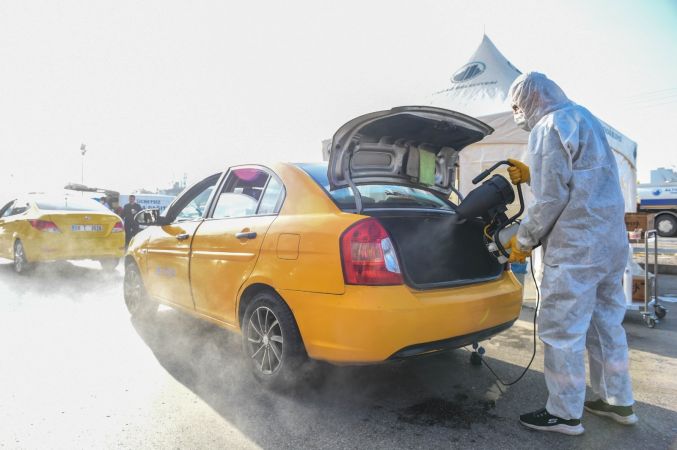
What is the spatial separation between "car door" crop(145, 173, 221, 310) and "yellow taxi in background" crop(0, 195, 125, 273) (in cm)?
419

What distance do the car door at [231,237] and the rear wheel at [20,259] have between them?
19.4ft

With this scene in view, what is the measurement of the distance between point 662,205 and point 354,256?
23.7m

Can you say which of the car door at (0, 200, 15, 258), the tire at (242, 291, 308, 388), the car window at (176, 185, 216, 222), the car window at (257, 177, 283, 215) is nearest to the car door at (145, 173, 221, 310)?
the car window at (176, 185, 216, 222)

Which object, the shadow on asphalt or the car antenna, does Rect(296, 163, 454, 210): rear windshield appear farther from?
the shadow on asphalt

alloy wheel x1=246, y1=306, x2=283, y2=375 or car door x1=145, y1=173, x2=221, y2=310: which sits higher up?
car door x1=145, y1=173, x2=221, y2=310

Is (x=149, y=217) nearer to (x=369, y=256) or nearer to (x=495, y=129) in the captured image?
(x=369, y=256)

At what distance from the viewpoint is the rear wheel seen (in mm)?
7713

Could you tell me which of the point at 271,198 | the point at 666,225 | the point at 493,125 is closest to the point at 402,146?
the point at 271,198

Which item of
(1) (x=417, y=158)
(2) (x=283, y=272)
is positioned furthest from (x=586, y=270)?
(2) (x=283, y=272)

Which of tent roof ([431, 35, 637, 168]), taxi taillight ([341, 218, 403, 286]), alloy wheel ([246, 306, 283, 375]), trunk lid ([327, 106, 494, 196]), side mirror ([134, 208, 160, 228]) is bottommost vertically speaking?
alloy wheel ([246, 306, 283, 375])

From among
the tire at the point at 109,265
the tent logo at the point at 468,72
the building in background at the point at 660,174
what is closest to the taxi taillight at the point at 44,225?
the tire at the point at 109,265

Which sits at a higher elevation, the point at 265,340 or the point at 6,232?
the point at 6,232

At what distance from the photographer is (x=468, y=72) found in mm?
12688

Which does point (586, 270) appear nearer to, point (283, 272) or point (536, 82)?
point (536, 82)
